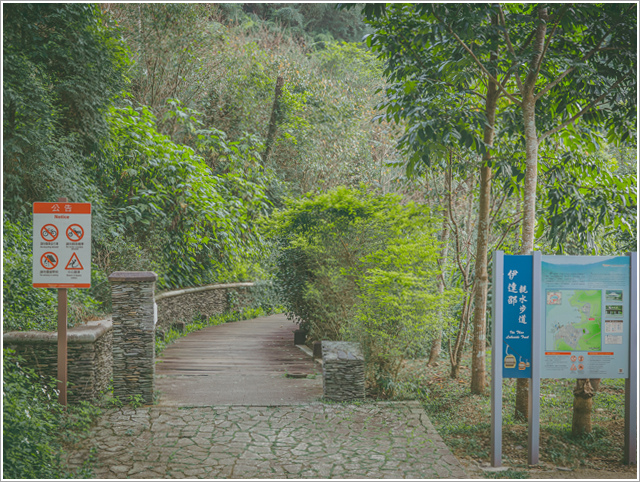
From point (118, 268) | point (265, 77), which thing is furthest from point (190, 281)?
point (265, 77)

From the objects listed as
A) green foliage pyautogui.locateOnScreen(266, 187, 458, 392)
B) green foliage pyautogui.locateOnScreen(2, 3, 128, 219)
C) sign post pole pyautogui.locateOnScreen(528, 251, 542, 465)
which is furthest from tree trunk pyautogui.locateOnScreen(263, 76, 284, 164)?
sign post pole pyautogui.locateOnScreen(528, 251, 542, 465)

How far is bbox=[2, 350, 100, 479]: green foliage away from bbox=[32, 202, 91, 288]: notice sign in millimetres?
854

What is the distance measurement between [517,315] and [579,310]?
0.57m

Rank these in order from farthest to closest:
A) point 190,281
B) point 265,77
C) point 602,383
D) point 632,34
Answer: point 265,77 < point 190,281 < point 602,383 < point 632,34

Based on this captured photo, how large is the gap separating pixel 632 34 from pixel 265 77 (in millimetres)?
10374

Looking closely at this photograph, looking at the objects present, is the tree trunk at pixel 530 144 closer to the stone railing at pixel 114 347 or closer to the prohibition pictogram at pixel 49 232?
the stone railing at pixel 114 347

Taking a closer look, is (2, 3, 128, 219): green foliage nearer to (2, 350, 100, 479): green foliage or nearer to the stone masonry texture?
(2, 350, 100, 479): green foliage

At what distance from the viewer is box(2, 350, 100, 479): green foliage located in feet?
11.8

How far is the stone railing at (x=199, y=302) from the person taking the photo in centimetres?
1080

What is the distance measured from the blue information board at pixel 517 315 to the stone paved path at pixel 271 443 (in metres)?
1.03

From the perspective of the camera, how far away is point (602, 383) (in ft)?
27.0

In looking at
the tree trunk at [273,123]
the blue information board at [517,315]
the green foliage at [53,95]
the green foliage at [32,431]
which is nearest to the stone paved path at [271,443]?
the green foliage at [32,431]

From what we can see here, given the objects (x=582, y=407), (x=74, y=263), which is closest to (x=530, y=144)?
(x=582, y=407)

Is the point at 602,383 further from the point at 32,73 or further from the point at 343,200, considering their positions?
the point at 32,73
